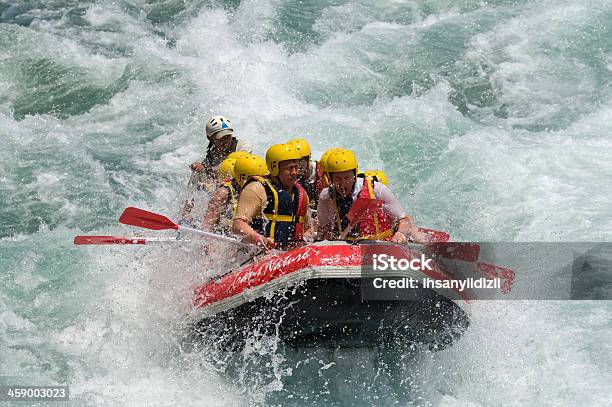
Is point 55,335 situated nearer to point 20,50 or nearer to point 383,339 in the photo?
point 383,339

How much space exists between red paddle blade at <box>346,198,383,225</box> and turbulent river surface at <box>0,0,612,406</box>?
109 cm

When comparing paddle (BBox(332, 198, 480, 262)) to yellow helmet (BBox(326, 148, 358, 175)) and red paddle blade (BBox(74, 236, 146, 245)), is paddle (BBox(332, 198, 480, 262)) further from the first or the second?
red paddle blade (BBox(74, 236, 146, 245))

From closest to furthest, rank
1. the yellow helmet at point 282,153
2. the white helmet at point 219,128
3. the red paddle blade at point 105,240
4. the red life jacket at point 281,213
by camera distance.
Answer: the yellow helmet at point 282,153 → the red life jacket at point 281,213 → the red paddle blade at point 105,240 → the white helmet at point 219,128

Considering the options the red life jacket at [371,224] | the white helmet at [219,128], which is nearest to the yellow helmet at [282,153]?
the red life jacket at [371,224]

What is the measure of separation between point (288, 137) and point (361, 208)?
14.4 feet

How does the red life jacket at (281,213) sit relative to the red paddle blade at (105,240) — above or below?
above

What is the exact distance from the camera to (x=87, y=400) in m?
6.07

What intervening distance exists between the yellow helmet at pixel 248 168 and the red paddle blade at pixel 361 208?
877 millimetres

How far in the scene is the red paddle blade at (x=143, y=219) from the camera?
21.2 feet

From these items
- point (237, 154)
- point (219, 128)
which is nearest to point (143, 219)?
point (237, 154)

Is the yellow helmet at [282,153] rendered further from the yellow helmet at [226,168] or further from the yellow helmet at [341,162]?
the yellow helmet at [226,168]

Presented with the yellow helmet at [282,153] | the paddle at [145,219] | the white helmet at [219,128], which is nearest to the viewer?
the yellow helmet at [282,153]

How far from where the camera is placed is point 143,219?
21.5 feet

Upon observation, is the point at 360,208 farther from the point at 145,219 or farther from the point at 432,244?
the point at 145,219
